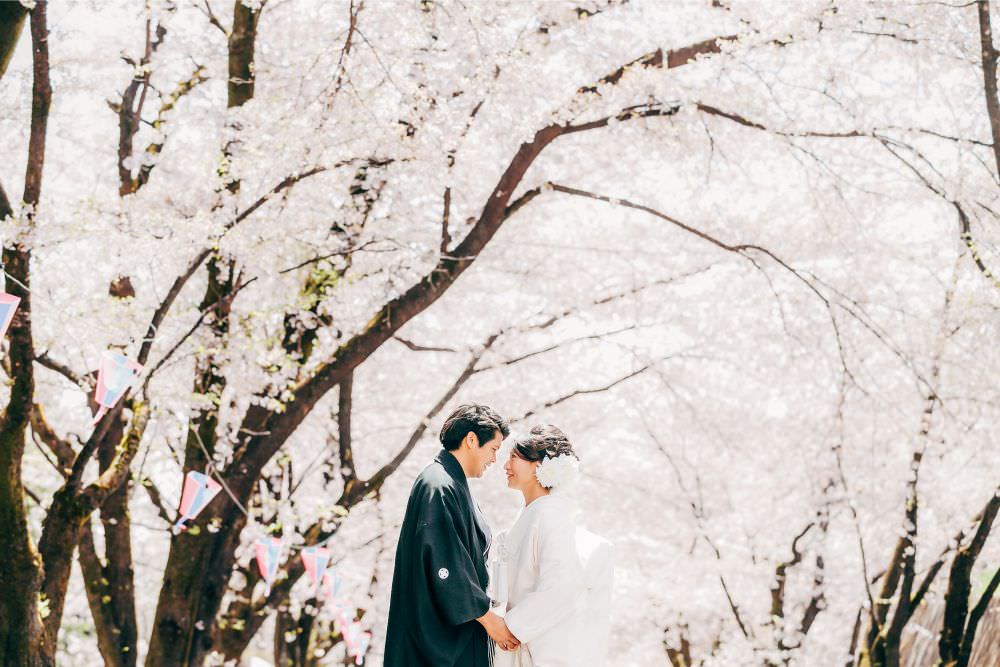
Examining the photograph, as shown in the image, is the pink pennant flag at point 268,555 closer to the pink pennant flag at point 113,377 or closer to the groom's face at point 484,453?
the pink pennant flag at point 113,377

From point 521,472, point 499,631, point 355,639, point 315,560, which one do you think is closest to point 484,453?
point 521,472

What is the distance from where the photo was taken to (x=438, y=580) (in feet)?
11.3

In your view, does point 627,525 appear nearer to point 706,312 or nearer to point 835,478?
point 835,478

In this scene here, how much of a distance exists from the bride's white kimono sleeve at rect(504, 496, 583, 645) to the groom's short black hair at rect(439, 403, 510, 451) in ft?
1.16

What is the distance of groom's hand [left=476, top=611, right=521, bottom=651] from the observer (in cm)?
363

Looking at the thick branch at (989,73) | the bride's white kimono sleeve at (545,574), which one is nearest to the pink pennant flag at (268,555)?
the bride's white kimono sleeve at (545,574)

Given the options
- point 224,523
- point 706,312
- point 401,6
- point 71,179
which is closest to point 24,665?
point 224,523

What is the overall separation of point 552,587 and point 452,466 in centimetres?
59

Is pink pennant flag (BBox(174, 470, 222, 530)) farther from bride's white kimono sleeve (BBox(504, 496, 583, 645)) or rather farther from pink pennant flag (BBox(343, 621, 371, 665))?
pink pennant flag (BBox(343, 621, 371, 665))

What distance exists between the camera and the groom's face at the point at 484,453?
12.1ft

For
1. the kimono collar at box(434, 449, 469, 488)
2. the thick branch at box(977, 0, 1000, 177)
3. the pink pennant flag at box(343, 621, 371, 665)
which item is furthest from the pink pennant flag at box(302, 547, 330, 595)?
the thick branch at box(977, 0, 1000, 177)

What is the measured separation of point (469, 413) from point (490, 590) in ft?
2.37

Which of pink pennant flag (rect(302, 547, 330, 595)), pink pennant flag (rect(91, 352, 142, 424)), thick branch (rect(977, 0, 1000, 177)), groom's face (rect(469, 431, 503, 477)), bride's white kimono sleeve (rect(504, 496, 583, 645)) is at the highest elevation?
thick branch (rect(977, 0, 1000, 177))

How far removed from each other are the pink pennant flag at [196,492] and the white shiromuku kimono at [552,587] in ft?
9.50
